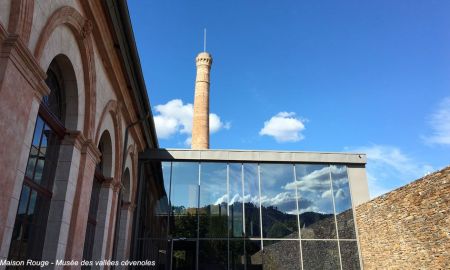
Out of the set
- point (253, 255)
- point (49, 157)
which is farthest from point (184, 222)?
point (49, 157)

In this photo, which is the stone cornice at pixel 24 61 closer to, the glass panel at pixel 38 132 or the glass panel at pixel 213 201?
the glass panel at pixel 38 132

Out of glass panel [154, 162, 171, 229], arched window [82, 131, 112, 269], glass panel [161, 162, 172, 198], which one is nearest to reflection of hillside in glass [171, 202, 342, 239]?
glass panel [154, 162, 171, 229]

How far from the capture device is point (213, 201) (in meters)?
16.6

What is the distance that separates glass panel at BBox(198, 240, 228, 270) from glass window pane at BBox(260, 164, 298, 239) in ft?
6.20

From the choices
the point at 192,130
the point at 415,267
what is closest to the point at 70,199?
the point at 415,267

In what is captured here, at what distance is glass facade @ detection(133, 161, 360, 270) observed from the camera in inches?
622

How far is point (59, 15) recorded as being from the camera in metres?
7.23

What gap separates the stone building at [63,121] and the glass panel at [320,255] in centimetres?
815

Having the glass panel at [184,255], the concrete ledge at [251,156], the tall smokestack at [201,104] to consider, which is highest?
the tall smokestack at [201,104]

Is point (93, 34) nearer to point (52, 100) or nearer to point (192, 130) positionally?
point (52, 100)

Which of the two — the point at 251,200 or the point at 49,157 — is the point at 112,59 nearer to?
the point at 49,157

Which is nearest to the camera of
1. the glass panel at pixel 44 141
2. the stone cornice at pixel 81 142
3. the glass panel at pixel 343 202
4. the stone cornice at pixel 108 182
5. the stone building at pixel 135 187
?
the stone building at pixel 135 187

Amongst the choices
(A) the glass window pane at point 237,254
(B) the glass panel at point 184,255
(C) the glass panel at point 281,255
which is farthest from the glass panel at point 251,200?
(B) the glass panel at point 184,255

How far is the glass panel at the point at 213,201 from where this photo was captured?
1614 centimetres
